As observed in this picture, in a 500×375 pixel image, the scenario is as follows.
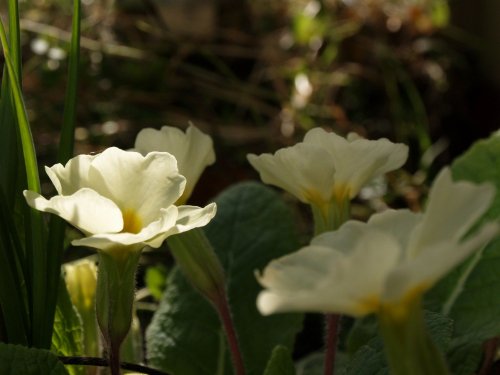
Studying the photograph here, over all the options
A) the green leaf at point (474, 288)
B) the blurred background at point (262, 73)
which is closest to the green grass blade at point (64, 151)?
the green leaf at point (474, 288)

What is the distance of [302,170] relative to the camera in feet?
1.79

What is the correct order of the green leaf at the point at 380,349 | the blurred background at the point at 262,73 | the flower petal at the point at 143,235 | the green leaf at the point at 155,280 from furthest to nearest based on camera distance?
the blurred background at the point at 262,73 → the green leaf at the point at 155,280 → the green leaf at the point at 380,349 → the flower petal at the point at 143,235

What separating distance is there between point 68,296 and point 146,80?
1.04 meters

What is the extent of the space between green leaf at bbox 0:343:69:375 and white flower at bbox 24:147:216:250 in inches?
3.2

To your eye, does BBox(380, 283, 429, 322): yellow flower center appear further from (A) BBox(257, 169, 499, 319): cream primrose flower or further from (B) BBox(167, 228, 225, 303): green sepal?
(B) BBox(167, 228, 225, 303): green sepal

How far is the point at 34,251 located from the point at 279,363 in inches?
7.1

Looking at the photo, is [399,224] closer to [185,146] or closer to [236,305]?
[185,146]

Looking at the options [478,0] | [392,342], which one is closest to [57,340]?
[392,342]

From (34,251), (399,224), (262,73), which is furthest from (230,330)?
(262,73)

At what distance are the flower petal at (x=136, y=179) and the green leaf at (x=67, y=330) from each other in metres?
0.19

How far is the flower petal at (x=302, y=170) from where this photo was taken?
0.54m

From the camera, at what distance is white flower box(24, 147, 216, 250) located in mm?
462

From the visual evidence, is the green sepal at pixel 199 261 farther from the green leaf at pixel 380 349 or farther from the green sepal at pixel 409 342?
the green sepal at pixel 409 342

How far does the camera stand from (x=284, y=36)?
72.5 inches
